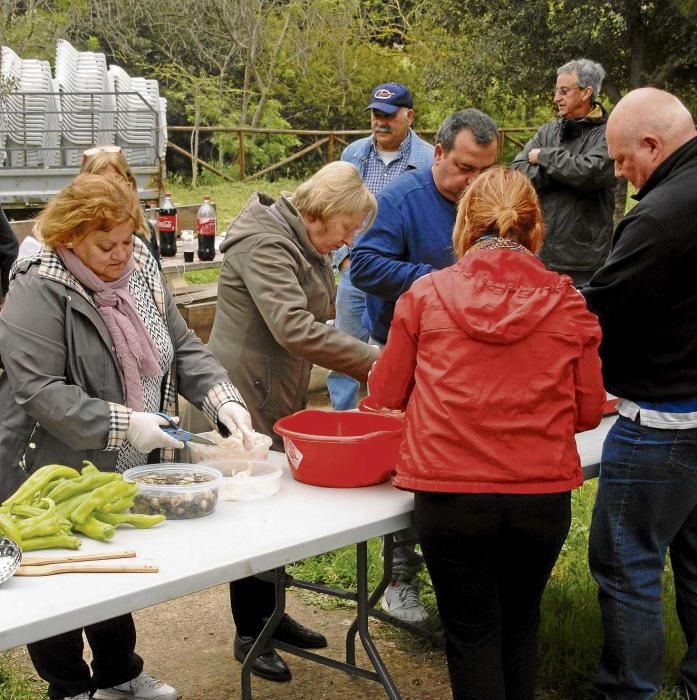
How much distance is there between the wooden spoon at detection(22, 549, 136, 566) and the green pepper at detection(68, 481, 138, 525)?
0.12 meters

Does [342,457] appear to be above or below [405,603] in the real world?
above

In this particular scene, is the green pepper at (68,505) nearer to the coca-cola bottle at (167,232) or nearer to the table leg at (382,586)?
the table leg at (382,586)

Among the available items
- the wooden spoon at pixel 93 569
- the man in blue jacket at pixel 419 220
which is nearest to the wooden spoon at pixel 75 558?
the wooden spoon at pixel 93 569

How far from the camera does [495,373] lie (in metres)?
2.54

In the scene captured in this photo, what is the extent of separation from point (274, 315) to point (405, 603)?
1.46 meters

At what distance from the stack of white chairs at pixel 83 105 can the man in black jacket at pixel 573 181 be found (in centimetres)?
560

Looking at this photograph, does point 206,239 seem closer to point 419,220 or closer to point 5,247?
point 5,247

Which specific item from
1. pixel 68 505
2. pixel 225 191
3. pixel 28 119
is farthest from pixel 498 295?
pixel 225 191

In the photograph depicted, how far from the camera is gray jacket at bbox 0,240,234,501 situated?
2768 millimetres

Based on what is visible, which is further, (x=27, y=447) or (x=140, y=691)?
(x=140, y=691)

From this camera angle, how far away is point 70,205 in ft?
9.33

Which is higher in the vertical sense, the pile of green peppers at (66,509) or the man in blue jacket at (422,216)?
the man in blue jacket at (422,216)

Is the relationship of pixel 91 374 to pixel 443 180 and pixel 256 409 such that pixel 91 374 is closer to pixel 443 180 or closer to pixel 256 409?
pixel 256 409

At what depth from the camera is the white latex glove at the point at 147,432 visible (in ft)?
9.09
